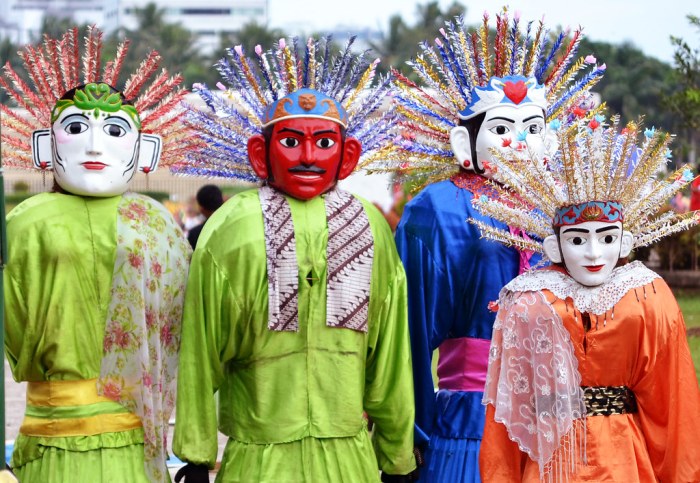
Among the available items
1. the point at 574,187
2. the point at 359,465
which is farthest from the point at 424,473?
the point at 574,187

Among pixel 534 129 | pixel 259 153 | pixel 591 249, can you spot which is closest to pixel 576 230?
pixel 591 249

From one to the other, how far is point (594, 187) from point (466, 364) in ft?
3.37

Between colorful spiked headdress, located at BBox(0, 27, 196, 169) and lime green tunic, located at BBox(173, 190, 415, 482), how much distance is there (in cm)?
67

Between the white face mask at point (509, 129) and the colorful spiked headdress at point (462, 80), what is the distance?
13 centimetres

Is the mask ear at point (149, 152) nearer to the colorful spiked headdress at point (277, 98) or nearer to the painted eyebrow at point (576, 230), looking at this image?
the colorful spiked headdress at point (277, 98)

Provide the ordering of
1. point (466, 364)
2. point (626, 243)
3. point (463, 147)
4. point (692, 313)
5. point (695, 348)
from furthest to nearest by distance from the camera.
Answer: point (692, 313)
point (695, 348)
point (463, 147)
point (466, 364)
point (626, 243)

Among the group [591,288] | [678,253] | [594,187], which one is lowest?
[678,253]

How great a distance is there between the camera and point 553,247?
4875 mm

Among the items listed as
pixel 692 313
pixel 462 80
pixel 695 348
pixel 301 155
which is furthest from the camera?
pixel 692 313

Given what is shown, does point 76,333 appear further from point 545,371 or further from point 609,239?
point 609,239

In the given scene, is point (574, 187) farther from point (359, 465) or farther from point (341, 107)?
point (359, 465)

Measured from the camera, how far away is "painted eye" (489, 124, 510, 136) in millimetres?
5531

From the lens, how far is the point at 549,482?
15.5 feet

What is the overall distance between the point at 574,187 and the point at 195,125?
1.48 m
